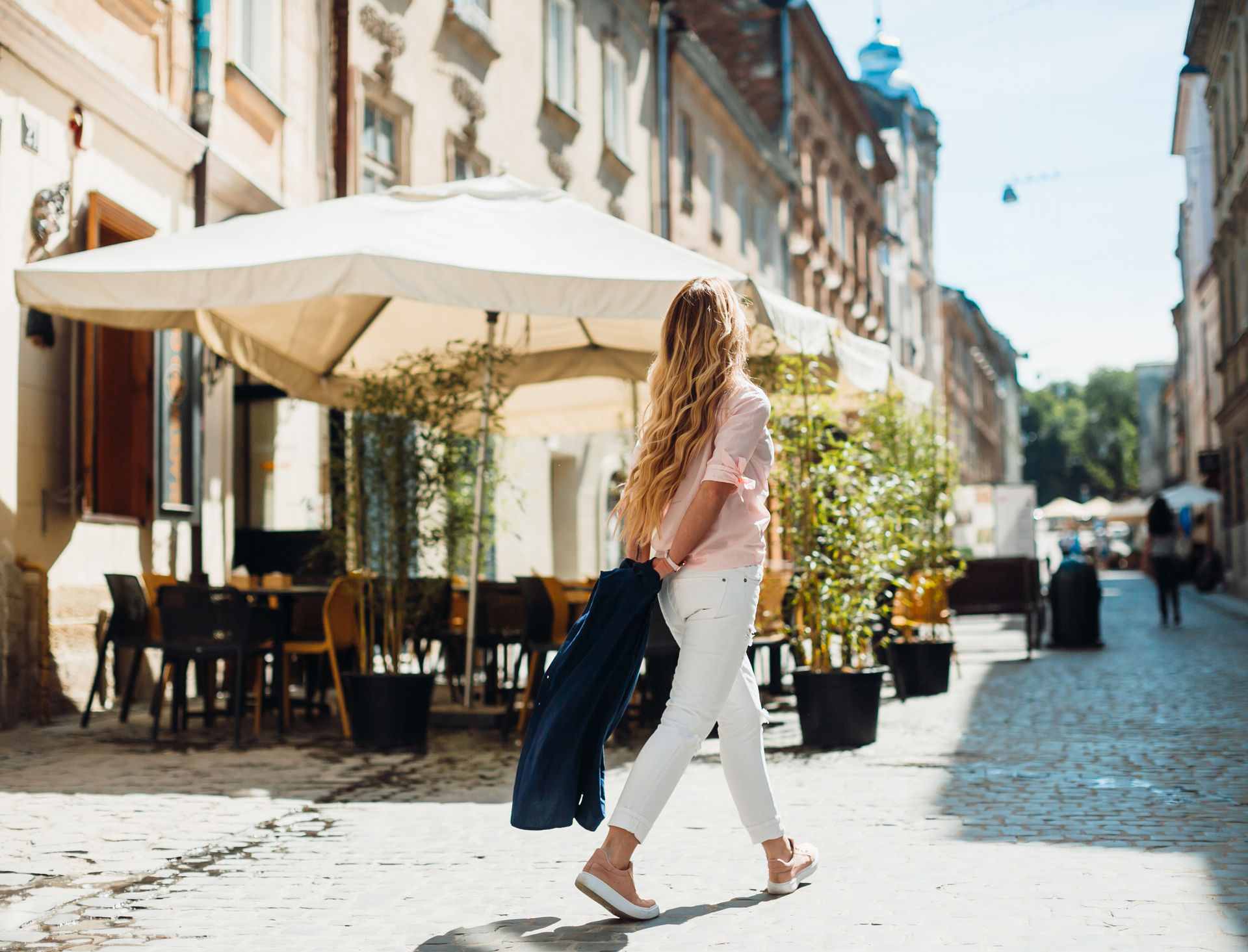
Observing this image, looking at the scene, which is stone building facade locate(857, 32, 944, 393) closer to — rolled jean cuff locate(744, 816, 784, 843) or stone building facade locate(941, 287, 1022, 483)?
stone building facade locate(941, 287, 1022, 483)

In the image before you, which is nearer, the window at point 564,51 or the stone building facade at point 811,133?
the window at point 564,51

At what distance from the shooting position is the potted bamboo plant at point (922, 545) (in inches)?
406

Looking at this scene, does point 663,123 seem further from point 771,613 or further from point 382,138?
point 771,613

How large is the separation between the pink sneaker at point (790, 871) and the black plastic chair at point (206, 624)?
4.21 metres

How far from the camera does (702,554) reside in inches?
157

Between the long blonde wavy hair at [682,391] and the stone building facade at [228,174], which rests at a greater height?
the stone building facade at [228,174]

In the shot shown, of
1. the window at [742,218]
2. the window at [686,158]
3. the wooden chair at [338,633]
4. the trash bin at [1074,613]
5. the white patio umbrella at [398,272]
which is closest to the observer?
the white patio umbrella at [398,272]

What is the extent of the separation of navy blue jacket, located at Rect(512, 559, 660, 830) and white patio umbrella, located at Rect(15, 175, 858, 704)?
91.1 inches

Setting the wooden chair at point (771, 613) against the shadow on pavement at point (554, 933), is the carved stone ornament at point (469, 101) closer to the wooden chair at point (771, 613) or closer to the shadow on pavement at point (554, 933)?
the wooden chair at point (771, 613)

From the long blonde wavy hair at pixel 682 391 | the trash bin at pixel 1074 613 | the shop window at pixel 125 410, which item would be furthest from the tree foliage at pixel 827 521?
the trash bin at pixel 1074 613

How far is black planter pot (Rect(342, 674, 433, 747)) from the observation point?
740 cm

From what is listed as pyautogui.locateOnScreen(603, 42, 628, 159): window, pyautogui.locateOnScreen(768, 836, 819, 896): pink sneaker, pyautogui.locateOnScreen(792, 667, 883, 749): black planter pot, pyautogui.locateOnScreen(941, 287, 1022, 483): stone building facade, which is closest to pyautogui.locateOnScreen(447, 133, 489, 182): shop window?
pyautogui.locateOnScreen(603, 42, 628, 159): window

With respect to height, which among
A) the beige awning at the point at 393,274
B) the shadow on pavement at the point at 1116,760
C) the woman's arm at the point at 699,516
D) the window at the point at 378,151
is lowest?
the shadow on pavement at the point at 1116,760

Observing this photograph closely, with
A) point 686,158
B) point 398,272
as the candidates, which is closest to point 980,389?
point 686,158
